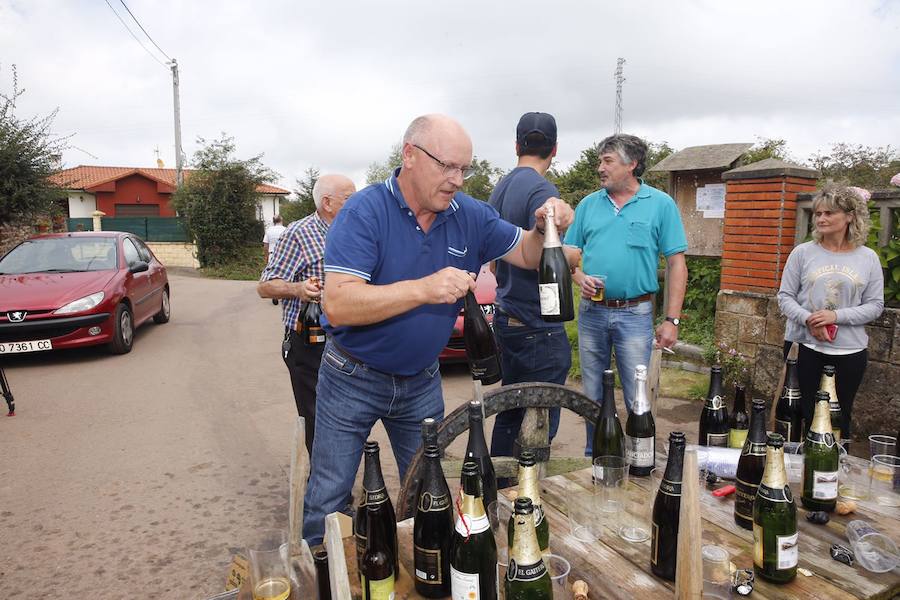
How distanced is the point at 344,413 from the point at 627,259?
2251 millimetres

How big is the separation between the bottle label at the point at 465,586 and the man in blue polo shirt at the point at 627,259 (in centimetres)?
271

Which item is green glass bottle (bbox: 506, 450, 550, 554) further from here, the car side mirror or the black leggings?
the car side mirror

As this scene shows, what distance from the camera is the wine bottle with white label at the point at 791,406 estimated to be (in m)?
2.76

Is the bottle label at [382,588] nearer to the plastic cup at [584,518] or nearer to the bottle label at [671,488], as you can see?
the plastic cup at [584,518]

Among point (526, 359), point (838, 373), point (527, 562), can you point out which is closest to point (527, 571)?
point (527, 562)

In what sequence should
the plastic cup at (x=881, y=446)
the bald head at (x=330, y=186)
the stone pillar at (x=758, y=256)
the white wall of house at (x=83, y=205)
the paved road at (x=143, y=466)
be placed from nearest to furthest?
1. the plastic cup at (x=881, y=446)
2. the paved road at (x=143, y=466)
3. the bald head at (x=330, y=186)
4. the stone pillar at (x=758, y=256)
5. the white wall of house at (x=83, y=205)

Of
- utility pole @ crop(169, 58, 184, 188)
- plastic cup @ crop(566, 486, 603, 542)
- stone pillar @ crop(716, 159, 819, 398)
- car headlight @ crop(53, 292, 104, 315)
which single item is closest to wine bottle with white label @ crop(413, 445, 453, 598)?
plastic cup @ crop(566, 486, 603, 542)

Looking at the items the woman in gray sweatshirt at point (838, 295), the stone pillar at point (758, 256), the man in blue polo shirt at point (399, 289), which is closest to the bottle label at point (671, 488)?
the man in blue polo shirt at point (399, 289)

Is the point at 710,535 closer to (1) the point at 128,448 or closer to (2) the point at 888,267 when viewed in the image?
(2) the point at 888,267

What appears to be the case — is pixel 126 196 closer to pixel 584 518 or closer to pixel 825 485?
pixel 584 518

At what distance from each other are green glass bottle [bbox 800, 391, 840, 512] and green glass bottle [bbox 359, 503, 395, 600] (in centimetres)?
142

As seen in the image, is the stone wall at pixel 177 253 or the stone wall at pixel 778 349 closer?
the stone wall at pixel 778 349

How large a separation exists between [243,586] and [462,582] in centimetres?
68

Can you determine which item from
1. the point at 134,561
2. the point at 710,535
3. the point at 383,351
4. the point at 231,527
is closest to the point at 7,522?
the point at 134,561
